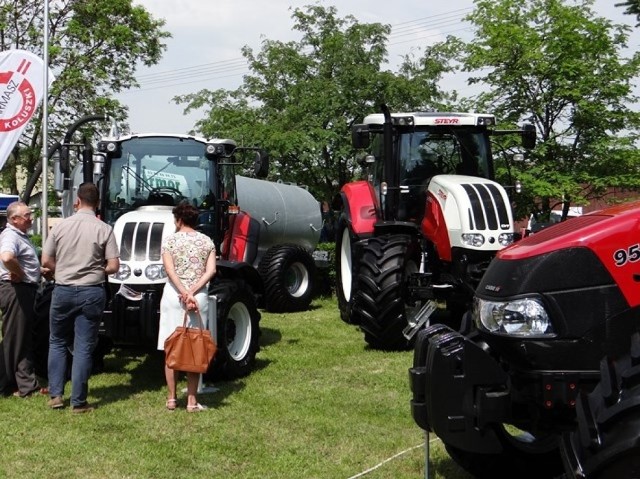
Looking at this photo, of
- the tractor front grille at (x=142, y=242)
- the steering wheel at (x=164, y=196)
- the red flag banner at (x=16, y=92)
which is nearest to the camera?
the tractor front grille at (x=142, y=242)

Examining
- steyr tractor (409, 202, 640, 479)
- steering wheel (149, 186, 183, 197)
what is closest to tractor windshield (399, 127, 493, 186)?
steering wheel (149, 186, 183, 197)

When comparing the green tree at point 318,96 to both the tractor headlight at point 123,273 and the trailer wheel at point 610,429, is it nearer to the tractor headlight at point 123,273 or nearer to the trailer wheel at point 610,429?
the tractor headlight at point 123,273

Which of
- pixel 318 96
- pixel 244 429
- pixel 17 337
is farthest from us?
pixel 318 96

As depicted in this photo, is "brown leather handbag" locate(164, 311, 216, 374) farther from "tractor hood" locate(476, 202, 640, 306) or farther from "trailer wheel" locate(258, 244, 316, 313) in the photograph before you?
"trailer wheel" locate(258, 244, 316, 313)

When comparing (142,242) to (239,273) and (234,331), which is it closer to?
(239,273)

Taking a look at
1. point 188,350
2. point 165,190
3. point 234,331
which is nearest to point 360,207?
point 165,190

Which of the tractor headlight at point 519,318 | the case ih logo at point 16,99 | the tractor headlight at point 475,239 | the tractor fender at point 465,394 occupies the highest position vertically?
the case ih logo at point 16,99

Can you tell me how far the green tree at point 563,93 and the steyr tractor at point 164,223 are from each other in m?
5.41

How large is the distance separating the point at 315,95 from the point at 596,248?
1550cm

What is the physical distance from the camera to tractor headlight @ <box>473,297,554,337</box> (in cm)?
328

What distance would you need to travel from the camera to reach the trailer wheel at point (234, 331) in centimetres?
674

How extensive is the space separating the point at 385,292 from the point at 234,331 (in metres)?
1.53

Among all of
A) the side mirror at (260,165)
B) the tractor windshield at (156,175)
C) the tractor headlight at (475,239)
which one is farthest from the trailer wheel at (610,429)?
the tractor windshield at (156,175)

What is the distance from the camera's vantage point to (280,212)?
41.8ft
